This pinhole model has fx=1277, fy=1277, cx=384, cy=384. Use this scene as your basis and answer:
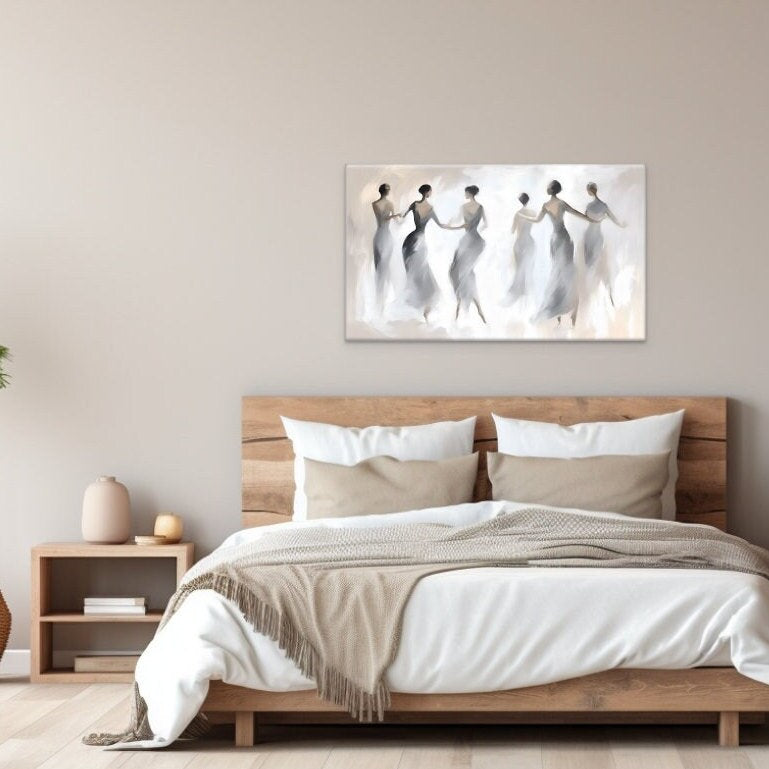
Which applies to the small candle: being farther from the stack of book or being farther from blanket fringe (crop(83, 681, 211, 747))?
blanket fringe (crop(83, 681, 211, 747))

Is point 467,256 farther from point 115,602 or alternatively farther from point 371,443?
point 115,602

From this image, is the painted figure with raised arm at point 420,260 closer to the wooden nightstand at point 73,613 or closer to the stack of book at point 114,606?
the wooden nightstand at point 73,613

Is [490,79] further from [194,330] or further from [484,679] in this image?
[484,679]

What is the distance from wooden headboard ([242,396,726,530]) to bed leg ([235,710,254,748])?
150cm

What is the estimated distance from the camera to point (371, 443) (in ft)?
17.0

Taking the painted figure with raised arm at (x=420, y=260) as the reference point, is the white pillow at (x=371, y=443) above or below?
below

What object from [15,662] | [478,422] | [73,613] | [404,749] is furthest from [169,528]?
[404,749]

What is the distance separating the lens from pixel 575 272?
543 centimetres

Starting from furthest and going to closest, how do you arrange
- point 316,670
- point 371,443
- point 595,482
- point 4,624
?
point 371,443 < point 4,624 < point 595,482 < point 316,670

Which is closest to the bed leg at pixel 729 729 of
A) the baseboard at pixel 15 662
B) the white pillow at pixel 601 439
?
the white pillow at pixel 601 439

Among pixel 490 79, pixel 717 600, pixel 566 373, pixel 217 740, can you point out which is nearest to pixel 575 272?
pixel 566 373

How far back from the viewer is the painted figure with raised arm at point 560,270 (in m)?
5.43

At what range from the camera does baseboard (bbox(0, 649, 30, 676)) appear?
538 cm

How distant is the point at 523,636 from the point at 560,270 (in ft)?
6.73
